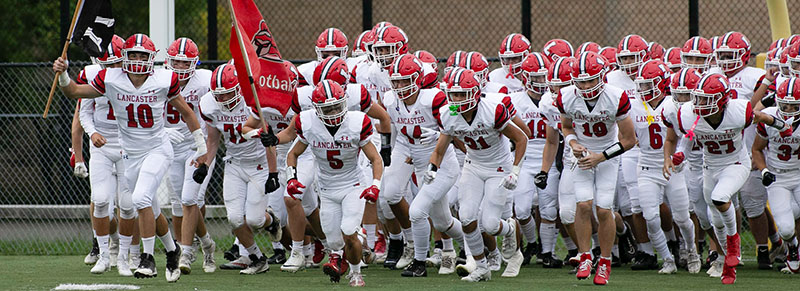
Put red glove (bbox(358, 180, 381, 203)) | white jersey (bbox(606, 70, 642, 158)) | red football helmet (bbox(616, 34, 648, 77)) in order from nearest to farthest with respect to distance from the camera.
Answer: red glove (bbox(358, 180, 381, 203)), white jersey (bbox(606, 70, 642, 158)), red football helmet (bbox(616, 34, 648, 77))

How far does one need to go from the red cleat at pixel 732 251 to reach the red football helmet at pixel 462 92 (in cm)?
214

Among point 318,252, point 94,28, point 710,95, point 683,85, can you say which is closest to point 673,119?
point 683,85

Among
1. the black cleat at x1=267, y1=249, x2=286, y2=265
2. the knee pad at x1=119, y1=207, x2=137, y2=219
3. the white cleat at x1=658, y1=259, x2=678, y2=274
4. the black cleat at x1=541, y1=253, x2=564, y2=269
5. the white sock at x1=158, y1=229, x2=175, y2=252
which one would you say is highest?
the knee pad at x1=119, y1=207, x2=137, y2=219

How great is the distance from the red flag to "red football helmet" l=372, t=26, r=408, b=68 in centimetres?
81

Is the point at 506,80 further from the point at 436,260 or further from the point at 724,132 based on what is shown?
the point at 724,132

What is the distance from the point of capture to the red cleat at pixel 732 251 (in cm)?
848

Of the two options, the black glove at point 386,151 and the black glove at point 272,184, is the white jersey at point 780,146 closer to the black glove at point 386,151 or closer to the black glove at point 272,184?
→ the black glove at point 386,151

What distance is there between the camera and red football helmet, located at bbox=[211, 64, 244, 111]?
9188 millimetres

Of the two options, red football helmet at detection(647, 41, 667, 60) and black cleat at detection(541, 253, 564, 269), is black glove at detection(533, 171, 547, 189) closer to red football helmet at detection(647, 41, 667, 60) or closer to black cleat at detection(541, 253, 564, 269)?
black cleat at detection(541, 253, 564, 269)

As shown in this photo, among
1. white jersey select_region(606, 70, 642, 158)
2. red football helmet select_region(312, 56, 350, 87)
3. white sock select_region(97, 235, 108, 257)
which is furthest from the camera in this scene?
white jersey select_region(606, 70, 642, 158)

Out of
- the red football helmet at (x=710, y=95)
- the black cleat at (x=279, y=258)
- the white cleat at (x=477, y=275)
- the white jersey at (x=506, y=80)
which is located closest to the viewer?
the red football helmet at (x=710, y=95)

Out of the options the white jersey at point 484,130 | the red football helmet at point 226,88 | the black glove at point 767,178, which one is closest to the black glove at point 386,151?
the white jersey at point 484,130

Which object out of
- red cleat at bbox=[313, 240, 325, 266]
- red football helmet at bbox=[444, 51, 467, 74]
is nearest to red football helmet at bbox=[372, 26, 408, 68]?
red football helmet at bbox=[444, 51, 467, 74]

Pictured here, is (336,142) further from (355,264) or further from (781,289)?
(781,289)
